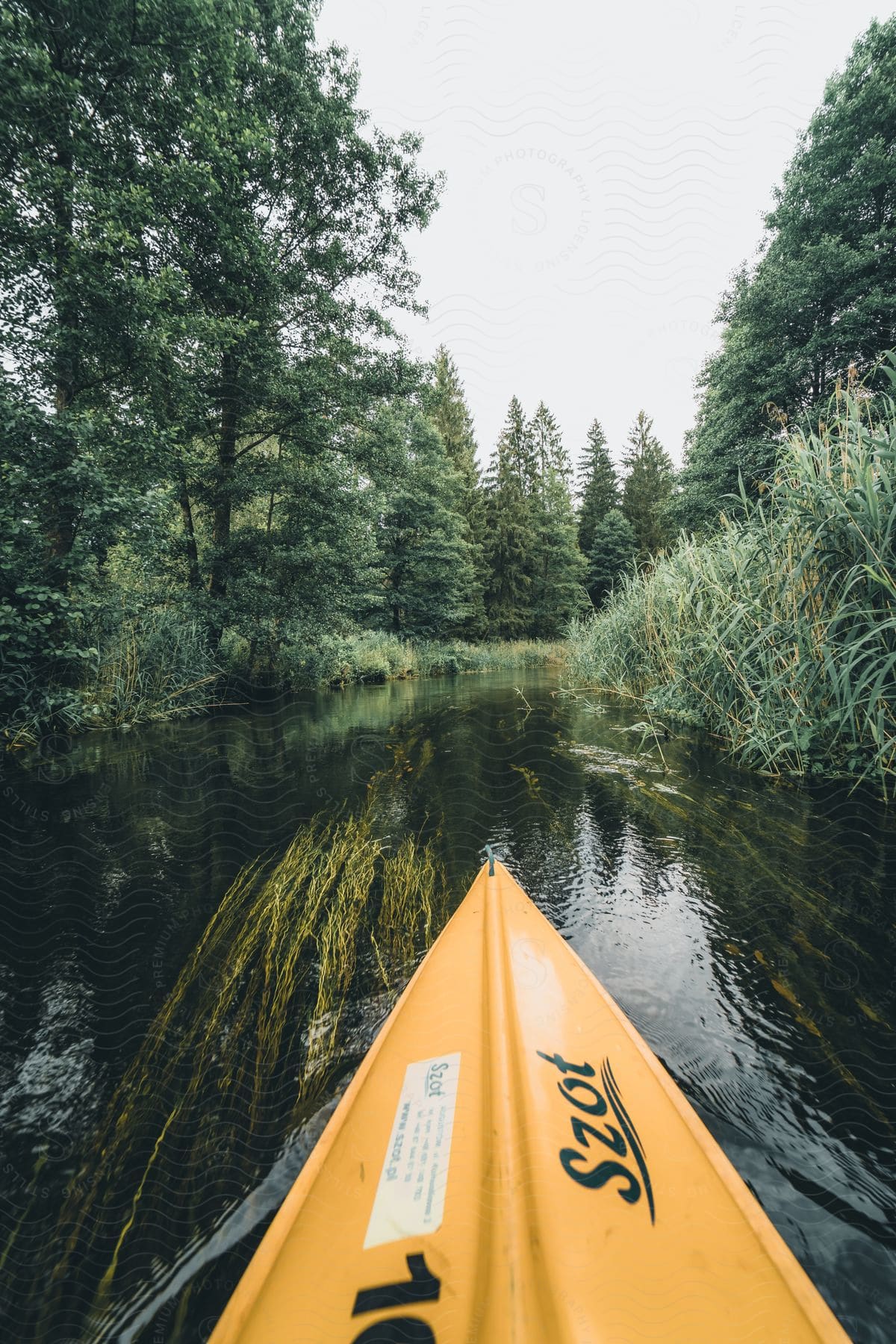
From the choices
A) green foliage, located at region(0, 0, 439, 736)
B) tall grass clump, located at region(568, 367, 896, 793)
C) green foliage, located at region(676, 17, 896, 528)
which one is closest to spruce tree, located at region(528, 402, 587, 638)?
green foliage, located at region(676, 17, 896, 528)

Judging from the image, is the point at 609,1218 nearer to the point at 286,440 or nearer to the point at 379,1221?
the point at 379,1221

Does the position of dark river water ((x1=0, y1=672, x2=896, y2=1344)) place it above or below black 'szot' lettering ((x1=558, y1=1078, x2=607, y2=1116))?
below

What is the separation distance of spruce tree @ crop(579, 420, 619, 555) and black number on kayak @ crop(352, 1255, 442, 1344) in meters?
34.4

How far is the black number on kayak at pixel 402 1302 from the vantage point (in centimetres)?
71

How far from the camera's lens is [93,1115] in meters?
1.37

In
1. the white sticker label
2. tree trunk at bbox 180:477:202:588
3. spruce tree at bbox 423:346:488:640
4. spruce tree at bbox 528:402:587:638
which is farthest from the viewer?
spruce tree at bbox 528:402:587:638

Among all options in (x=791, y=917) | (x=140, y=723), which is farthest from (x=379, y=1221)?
(x=140, y=723)

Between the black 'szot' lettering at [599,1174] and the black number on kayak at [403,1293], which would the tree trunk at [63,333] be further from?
the black 'szot' lettering at [599,1174]

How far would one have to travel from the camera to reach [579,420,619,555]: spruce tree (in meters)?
33.3

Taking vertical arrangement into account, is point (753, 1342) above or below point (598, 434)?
below

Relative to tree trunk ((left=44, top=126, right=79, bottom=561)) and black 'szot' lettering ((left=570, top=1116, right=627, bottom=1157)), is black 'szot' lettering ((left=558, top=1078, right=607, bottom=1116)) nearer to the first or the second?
black 'szot' lettering ((left=570, top=1116, right=627, bottom=1157))

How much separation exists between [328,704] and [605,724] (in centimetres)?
581

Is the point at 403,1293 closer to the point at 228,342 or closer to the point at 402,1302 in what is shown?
the point at 402,1302

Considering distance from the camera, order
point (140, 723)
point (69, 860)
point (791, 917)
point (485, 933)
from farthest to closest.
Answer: point (140, 723), point (69, 860), point (791, 917), point (485, 933)
